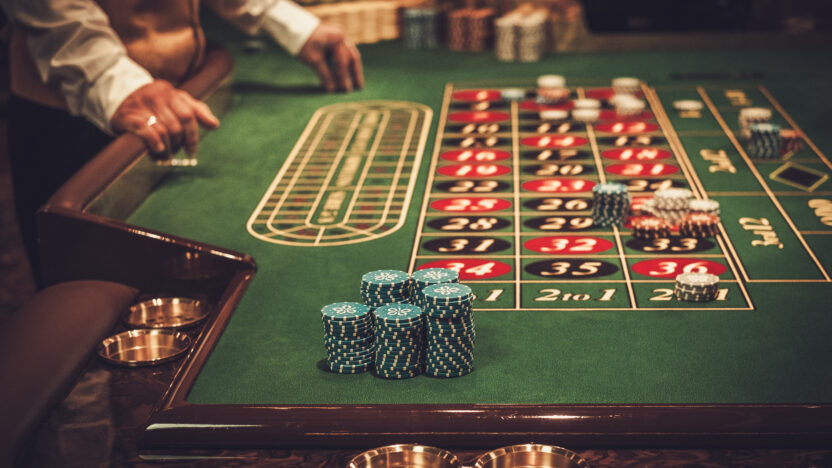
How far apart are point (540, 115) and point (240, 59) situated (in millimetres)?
2441

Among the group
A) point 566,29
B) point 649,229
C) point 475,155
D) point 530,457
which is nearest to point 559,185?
point 475,155

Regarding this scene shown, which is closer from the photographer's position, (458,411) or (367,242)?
(458,411)

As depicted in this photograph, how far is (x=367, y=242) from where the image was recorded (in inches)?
137

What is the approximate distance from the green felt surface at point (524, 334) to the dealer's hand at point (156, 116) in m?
0.25

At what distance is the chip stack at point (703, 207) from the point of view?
357 centimetres

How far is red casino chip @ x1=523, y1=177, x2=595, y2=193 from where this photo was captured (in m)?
4.00

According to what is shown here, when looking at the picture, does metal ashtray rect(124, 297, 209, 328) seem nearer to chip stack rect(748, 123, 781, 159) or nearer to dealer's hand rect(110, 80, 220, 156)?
dealer's hand rect(110, 80, 220, 156)

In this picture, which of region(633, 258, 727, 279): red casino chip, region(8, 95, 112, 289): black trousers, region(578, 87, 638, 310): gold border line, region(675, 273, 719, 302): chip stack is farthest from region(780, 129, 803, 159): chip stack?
region(8, 95, 112, 289): black trousers

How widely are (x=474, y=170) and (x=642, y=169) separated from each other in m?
0.72

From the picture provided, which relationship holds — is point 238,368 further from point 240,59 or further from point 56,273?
point 240,59

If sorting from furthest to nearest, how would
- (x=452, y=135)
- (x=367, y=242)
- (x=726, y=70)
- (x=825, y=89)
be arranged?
(x=726, y=70) < (x=825, y=89) < (x=452, y=135) < (x=367, y=242)

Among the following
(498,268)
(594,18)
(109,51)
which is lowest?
(594,18)

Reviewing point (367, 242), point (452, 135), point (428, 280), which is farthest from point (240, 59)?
point (428, 280)

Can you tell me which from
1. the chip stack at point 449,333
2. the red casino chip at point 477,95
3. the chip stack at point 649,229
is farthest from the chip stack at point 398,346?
the red casino chip at point 477,95
